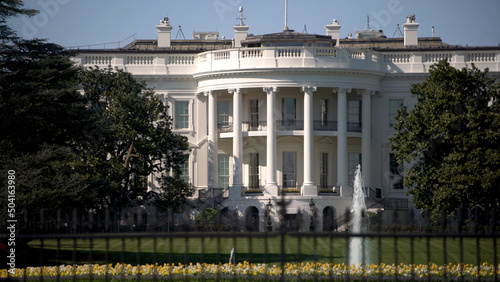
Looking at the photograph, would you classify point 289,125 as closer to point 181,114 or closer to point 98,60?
point 181,114

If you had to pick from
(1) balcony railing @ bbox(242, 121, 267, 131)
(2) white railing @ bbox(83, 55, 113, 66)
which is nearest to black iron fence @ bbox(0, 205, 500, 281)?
(1) balcony railing @ bbox(242, 121, 267, 131)

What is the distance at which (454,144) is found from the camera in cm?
3878

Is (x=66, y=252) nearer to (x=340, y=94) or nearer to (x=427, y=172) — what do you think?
(x=427, y=172)

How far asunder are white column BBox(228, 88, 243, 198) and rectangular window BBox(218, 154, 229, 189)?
3.31 meters

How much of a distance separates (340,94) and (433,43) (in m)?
16.0

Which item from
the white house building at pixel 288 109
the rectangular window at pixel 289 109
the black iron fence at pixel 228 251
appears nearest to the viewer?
the black iron fence at pixel 228 251

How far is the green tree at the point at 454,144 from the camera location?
37.2 meters

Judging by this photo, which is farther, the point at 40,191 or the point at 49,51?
the point at 49,51

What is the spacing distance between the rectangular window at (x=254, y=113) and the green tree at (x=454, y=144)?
1377cm

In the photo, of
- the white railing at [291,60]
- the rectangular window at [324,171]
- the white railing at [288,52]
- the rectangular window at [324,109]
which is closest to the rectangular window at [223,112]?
the white railing at [291,60]

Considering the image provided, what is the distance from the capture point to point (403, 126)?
4162 cm

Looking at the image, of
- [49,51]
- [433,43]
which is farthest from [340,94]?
[49,51]

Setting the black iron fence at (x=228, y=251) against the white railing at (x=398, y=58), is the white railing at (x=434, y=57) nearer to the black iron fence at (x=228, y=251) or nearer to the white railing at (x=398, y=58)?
the white railing at (x=398, y=58)

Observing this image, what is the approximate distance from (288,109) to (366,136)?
5479 millimetres
